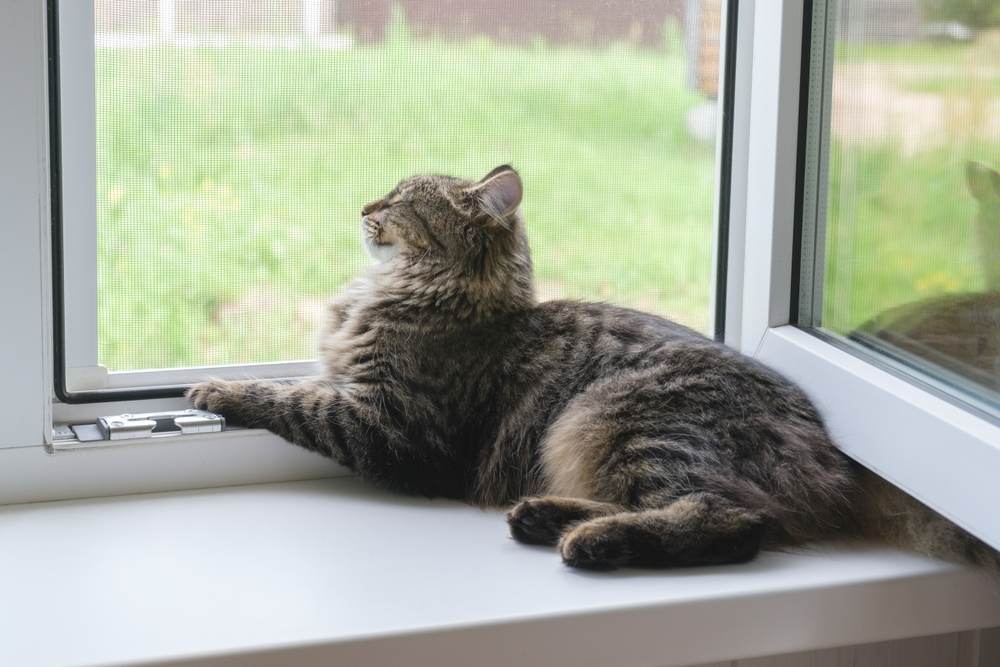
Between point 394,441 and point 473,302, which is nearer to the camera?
point 394,441

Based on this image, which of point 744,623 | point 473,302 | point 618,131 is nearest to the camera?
point 744,623

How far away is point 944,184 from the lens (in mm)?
1367

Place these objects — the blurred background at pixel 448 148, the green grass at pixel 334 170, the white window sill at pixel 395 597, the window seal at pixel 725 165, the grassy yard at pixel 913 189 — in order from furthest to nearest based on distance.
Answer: the window seal at pixel 725 165
the green grass at pixel 334 170
the blurred background at pixel 448 148
the grassy yard at pixel 913 189
the white window sill at pixel 395 597

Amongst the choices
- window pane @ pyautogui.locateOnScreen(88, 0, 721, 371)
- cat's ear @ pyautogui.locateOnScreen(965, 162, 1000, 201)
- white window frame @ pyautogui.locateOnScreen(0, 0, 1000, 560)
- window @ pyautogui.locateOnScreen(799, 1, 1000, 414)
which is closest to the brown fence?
window pane @ pyautogui.locateOnScreen(88, 0, 721, 371)

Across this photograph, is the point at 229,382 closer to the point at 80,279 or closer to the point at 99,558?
the point at 80,279

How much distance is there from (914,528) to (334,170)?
1001 millimetres

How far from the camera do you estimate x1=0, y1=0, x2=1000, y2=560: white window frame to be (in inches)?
52.9

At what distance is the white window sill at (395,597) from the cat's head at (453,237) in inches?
15.3

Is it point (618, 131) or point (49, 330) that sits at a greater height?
point (618, 131)

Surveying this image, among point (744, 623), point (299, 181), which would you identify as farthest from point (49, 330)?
point (744, 623)

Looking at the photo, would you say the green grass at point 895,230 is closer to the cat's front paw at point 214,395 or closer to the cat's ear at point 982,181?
the cat's ear at point 982,181

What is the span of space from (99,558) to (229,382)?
1.22ft

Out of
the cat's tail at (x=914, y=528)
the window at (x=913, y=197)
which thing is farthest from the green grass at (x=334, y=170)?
the cat's tail at (x=914, y=528)

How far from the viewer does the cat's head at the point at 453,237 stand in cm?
172
